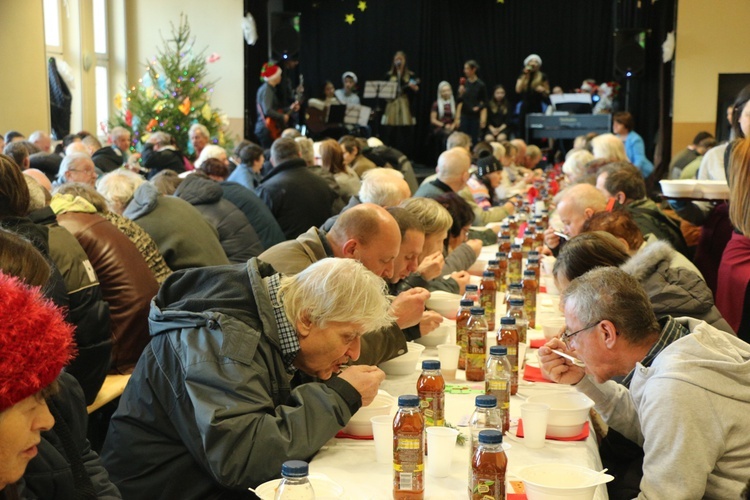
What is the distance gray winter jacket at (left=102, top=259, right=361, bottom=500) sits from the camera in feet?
6.42

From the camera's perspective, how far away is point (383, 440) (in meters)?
2.07

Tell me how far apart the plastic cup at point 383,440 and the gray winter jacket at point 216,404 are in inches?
3.3

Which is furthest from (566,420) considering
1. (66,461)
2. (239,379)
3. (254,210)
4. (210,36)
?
(210,36)

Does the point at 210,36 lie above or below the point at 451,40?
below

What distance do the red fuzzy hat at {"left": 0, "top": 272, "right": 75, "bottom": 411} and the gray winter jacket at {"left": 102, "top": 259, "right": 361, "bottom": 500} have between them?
63 cm

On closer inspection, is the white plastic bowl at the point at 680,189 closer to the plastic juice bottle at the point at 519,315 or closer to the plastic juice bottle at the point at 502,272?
the plastic juice bottle at the point at 502,272

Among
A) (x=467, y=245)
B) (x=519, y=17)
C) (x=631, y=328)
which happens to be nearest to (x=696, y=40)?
(x=519, y=17)

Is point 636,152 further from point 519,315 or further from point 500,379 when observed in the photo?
point 500,379

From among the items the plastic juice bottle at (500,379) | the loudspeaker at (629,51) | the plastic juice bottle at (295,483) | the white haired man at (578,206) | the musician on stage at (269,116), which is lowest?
the plastic juice bottle at (500,379)

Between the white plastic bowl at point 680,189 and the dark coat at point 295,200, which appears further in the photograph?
the dark coat at point 295,200

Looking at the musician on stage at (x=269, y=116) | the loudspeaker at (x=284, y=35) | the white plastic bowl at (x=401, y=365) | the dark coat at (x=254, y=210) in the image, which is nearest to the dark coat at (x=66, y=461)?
the white plastic bowl at (x=401, y=365)

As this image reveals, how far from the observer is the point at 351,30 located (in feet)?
57.0

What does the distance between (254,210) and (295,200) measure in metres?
0.66

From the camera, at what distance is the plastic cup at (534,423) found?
7.12 ft
